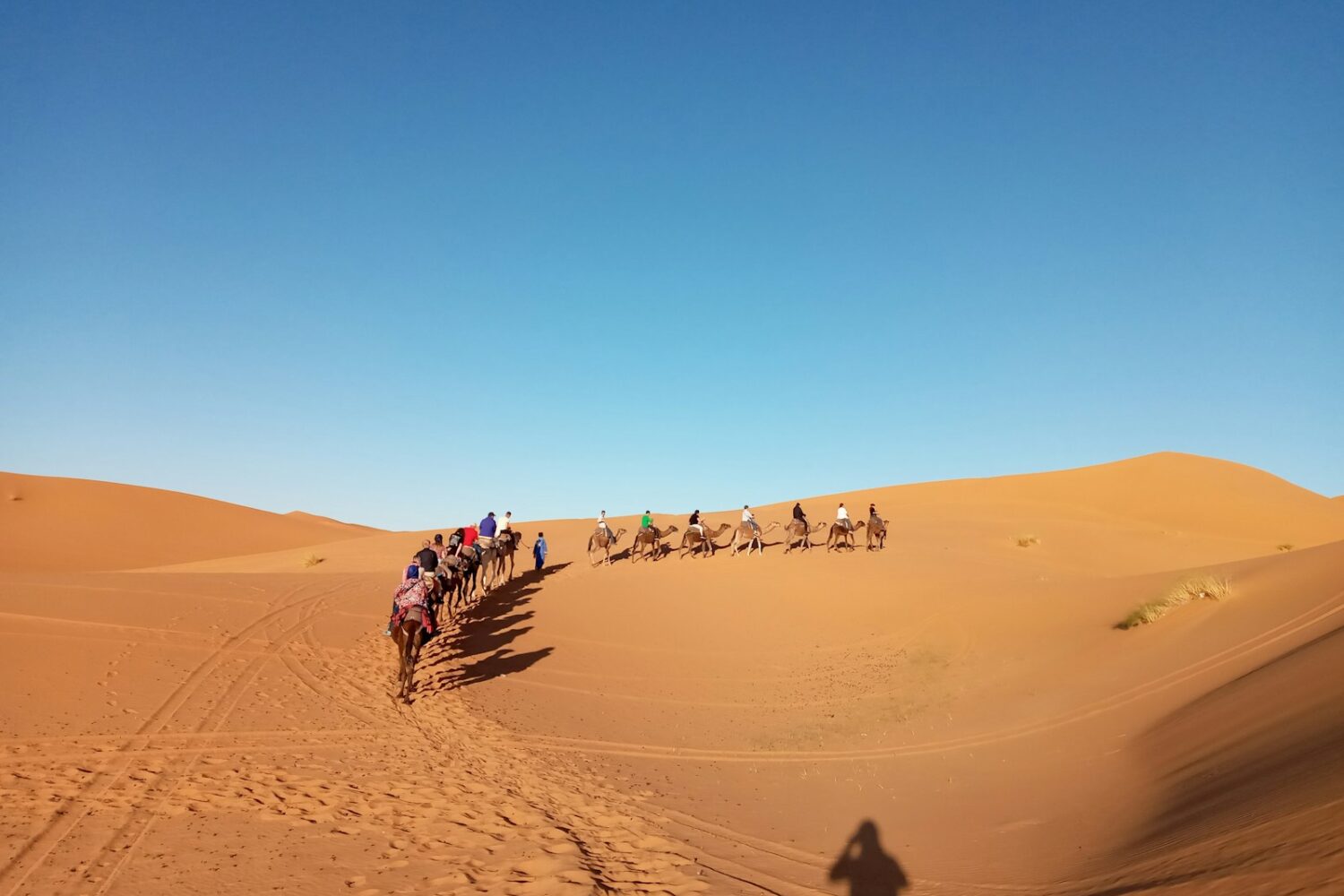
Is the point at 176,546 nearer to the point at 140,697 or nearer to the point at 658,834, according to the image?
the point at 140,697

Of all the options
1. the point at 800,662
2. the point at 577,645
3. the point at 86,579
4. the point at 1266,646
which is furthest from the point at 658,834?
the point at 86,579

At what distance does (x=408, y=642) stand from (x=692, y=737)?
5157 millimetres

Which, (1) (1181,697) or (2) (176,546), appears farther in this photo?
(2) (176,546)

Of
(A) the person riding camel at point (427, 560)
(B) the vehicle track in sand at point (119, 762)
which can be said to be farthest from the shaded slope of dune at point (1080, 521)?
(B) the vehicle track in sand at point (119, 762)

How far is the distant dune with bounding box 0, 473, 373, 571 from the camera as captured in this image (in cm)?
4628

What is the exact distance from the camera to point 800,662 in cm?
1673

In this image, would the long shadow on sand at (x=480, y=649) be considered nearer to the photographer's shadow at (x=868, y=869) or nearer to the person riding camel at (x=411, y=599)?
the person riding camel at (x=411, y=599)

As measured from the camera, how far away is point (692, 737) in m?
12.6

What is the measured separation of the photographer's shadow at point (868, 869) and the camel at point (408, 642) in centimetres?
826

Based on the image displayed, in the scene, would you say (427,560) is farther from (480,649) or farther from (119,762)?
(119,762)

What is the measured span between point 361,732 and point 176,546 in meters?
51.4

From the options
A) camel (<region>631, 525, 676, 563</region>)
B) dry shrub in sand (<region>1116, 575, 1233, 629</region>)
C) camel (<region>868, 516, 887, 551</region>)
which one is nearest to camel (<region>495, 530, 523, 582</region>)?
camel (<region>631, 525, 676, 563</region>)

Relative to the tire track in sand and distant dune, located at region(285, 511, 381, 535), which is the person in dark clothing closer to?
the tire track in sand

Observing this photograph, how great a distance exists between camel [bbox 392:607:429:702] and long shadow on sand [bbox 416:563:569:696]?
0.73 metres
